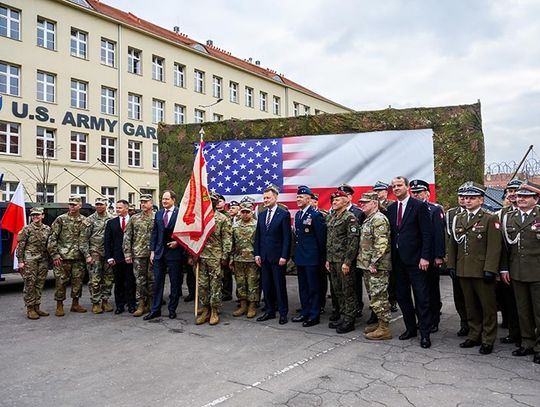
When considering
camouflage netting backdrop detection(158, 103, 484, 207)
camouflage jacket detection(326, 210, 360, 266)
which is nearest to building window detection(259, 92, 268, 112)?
camouflage netting backdrop detection(158, 103, 484, 207)

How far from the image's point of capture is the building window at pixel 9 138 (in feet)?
72.0

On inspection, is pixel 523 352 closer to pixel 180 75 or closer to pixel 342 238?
pixel 342 238

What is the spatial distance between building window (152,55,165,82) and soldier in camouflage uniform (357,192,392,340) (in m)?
26.3

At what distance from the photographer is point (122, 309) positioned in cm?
718

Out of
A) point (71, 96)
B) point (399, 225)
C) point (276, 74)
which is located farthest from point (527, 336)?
point (276, 74)

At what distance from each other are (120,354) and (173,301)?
1804 mm

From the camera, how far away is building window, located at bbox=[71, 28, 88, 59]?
24922 millimetres

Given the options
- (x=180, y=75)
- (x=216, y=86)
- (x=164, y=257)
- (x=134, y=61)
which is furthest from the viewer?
(x=216, y=86)

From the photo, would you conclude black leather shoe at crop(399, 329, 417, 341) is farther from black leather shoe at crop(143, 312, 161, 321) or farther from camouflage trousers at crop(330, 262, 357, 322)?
black leather shoe at crop(143, 312, 161, 321)

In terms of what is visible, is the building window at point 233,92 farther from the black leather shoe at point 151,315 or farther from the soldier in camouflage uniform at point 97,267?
the black leather shoe at point 151,315

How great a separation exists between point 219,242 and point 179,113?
25640mm

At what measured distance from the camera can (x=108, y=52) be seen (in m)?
26.7

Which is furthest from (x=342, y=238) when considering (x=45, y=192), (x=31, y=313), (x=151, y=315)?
(x=45, y=192)

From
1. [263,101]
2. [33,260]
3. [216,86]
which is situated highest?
[216,86]
